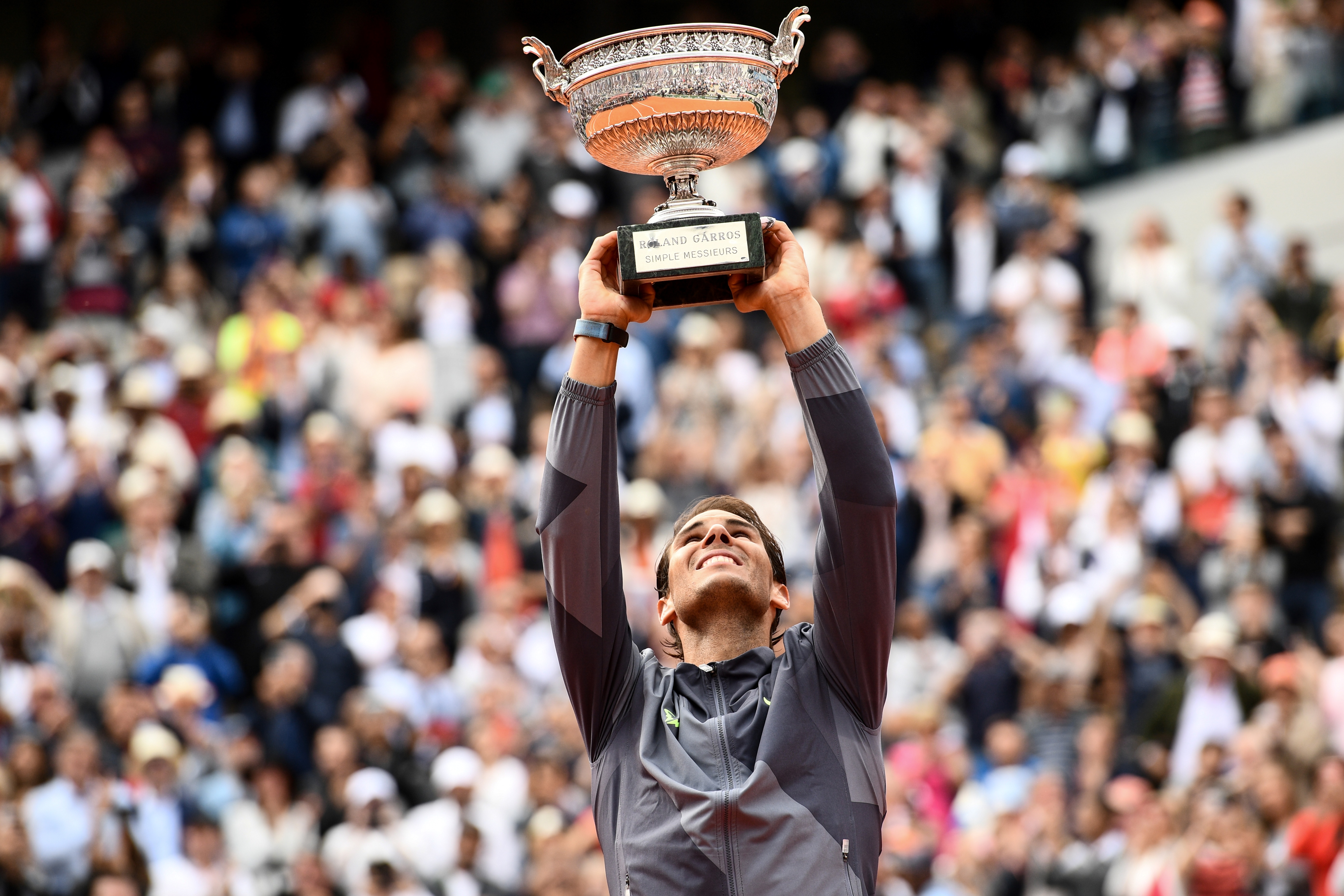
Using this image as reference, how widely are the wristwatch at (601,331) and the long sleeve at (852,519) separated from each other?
0.33 meters

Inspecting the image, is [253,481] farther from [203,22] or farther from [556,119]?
[203,22]

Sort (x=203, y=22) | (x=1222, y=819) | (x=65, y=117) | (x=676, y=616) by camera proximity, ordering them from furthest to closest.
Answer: (x=203, y=22)
(x=65, y=117)
(x=1222, y=819)
(x=676, y=616)

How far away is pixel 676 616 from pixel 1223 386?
8.87 meters

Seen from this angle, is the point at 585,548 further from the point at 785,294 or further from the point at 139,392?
the point at 139,392

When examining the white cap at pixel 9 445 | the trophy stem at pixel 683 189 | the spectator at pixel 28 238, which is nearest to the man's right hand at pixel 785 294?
the trophy stem at pixel 683 189

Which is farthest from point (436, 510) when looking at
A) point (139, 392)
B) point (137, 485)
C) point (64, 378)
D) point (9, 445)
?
point (64, 378)

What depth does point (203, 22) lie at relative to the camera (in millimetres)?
18500

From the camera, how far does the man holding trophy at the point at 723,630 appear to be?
3389 mm

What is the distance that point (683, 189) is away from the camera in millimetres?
3990

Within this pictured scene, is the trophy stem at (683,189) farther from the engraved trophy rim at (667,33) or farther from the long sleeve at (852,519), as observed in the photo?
the long sleeve at (852,519)

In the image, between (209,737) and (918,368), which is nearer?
(209,737)

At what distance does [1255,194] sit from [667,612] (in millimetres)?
11989

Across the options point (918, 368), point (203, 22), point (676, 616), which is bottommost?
point (676, 616)

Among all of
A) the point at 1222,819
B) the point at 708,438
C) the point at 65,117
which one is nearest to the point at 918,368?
the point at 708,438
